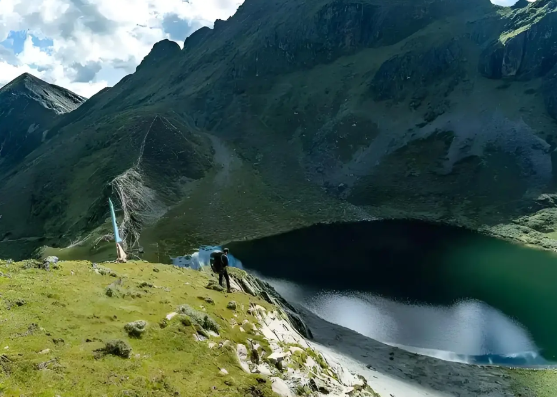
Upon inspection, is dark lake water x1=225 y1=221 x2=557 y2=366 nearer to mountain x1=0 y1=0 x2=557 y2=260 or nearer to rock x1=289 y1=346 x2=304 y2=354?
mountain x1=0 y1=0 x2=557 y2=260

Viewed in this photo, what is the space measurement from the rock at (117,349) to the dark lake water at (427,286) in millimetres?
42425

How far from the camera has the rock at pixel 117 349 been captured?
15906 millimetres

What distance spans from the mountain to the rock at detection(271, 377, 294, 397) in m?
79.5

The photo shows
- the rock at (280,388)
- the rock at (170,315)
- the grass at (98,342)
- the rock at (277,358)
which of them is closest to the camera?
the grass at (98,342)

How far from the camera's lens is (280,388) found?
1703 cm

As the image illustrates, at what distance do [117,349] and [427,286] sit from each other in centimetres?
6216

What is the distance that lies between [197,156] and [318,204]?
51.4 meters

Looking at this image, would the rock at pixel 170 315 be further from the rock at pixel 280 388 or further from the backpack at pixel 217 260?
the backpack at pixel 217 260

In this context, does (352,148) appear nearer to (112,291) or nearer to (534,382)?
(534,382)

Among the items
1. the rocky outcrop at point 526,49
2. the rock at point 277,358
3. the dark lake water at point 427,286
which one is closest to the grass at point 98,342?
the rock at point 277,358

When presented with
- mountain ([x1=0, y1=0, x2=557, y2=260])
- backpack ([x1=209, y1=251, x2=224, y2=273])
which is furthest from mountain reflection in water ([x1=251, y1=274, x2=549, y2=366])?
mountain ([x1=0, y1=0, x2=557, y2=260])

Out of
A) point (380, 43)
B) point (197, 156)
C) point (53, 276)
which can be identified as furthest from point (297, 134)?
point (53, 276)

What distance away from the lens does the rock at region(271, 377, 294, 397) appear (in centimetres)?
1677

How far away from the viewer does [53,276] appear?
74.0 ft
